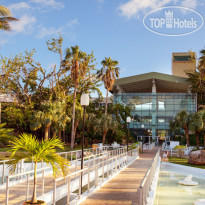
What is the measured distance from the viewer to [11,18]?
74.3ft

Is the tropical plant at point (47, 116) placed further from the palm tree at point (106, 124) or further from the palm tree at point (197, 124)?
the palm tree at point (197, 124)

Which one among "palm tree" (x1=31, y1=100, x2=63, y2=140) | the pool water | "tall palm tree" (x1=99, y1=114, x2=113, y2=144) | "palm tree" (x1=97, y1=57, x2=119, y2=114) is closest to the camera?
the pool water

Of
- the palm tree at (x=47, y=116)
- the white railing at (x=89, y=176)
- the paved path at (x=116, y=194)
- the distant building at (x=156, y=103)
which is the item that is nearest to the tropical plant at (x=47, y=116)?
the palm tree at (x=47, y=116)

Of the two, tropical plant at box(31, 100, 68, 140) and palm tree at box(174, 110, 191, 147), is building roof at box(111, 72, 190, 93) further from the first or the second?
tropical plant at box(31, 100, 68, 140)

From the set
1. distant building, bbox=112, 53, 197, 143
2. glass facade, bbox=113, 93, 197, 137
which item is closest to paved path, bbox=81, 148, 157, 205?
distant building, bbox=112, 53, 197, 143

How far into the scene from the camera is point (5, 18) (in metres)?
22.7

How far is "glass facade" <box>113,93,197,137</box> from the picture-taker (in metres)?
45.8

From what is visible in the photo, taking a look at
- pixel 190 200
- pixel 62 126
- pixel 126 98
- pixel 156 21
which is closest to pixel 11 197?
pixel 190 200

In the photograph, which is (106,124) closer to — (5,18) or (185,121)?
(185,121)

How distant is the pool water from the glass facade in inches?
1214

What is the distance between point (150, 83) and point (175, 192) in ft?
132

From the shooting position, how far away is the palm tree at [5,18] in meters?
21.9

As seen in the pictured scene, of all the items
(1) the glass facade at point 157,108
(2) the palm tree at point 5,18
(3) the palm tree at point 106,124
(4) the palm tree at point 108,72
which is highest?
(2) the palm tree at point 5,18

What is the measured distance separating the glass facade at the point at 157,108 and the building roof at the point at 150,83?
102 inches
